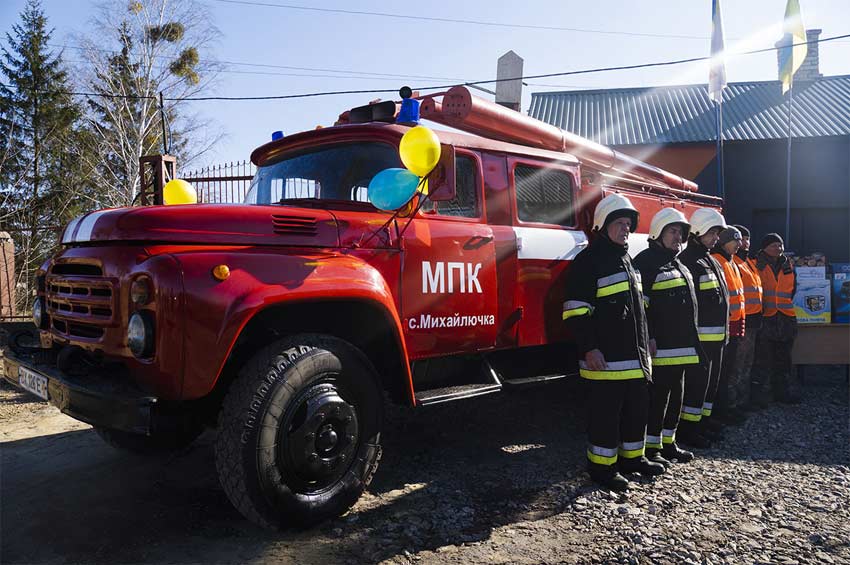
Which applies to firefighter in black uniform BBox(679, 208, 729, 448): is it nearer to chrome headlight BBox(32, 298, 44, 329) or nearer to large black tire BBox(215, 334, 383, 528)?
large black tire BBox(215, 334, 383, 528)

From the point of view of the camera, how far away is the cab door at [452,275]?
11.7 ft

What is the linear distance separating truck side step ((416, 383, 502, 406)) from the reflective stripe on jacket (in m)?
4.64

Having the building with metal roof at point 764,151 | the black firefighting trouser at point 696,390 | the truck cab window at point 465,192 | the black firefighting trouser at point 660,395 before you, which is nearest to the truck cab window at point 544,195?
the truck cab window at point 465,192

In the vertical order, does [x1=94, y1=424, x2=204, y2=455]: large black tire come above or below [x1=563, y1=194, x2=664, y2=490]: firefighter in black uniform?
below

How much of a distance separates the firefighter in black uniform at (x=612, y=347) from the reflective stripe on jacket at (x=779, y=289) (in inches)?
149

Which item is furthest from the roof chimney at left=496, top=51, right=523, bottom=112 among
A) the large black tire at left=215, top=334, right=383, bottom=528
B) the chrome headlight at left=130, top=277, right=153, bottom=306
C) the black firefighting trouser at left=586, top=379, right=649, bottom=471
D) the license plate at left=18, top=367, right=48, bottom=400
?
the license plate at left=18, top=367, right=48, bottom=400

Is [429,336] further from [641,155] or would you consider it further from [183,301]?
[641,155]

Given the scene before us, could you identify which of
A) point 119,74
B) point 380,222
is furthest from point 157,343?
point 119,74

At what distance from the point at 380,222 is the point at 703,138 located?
45.2ft

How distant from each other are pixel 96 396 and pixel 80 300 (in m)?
0.63

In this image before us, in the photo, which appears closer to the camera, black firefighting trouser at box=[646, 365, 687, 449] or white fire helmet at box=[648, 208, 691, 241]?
black firefighting trouser at box=[646, 365, 687, 449]

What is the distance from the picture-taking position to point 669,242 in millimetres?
4684

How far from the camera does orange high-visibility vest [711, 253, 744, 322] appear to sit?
19.1ft

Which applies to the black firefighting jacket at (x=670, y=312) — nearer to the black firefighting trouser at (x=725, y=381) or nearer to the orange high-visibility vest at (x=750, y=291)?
the black firefighting trouser at (x=725, y=381)
